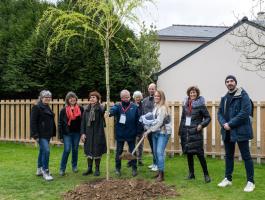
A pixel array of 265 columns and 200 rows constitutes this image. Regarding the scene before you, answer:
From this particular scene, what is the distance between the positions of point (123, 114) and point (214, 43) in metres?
10.8

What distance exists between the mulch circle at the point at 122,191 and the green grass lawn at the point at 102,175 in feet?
0.85

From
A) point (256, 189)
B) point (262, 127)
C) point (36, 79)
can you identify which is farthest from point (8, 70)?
point (256, 189)

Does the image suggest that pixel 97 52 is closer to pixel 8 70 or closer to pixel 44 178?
pixel 8 70

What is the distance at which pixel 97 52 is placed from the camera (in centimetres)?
1662

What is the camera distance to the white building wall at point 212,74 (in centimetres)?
1800

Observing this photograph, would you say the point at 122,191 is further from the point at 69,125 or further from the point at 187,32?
the point at 187,32

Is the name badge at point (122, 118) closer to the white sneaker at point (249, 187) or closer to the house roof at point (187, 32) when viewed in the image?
the white sneaker at point (249, 187)

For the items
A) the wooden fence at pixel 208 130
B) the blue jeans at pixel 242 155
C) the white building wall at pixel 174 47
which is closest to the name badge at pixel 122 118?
the wooden fence at pixel 208 130

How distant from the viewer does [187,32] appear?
91.9 ft

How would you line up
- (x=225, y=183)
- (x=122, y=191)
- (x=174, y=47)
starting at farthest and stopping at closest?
(x=174, y=47) → (x=225, y=183) → (x=122, y=191)

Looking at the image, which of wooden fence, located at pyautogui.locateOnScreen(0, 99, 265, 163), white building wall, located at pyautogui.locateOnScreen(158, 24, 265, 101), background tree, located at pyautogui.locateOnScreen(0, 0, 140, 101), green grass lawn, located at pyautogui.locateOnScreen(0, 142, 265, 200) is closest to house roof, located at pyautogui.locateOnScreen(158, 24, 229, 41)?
white building wall, located at pyautogui.locateOnScreen(158, 24, 265, 101)

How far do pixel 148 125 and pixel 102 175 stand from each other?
1.49 meters

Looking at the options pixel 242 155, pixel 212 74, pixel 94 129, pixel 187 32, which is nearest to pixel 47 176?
pixel 94 129

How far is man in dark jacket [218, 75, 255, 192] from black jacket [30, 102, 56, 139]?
11.4ft
